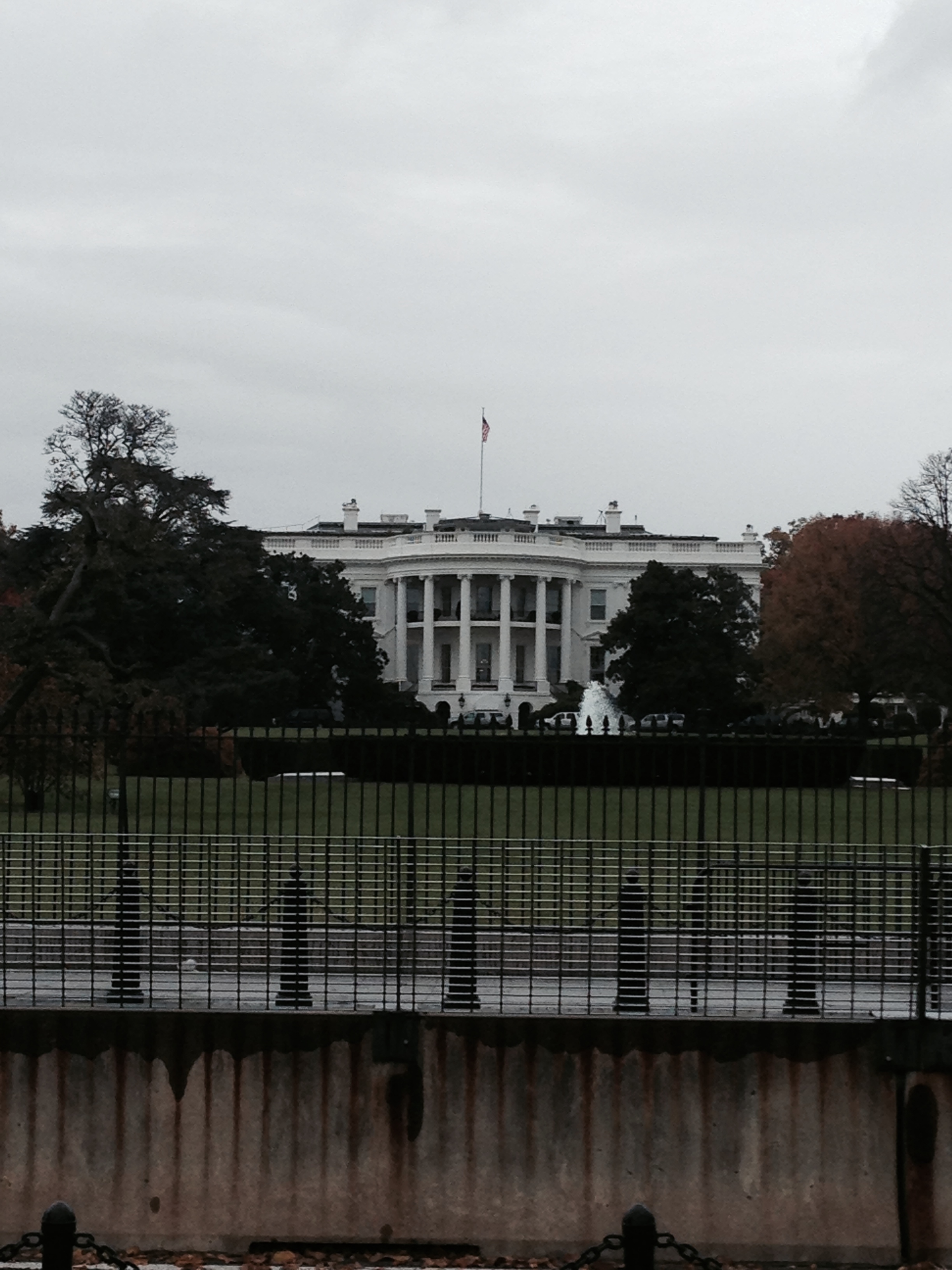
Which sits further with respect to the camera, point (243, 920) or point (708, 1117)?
point (243, 920)

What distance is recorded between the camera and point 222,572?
205ft

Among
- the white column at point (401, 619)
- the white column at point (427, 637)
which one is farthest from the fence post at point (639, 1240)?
the white column at point (401, 619)

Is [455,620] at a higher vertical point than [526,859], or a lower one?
higher

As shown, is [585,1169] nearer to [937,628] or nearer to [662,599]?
[937,628]

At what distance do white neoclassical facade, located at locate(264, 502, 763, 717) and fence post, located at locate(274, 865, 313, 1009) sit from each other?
101 metres

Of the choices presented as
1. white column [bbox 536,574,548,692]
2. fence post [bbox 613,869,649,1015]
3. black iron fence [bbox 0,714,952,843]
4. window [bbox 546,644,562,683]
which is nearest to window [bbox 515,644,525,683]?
window [bbox 546,644,562,683]

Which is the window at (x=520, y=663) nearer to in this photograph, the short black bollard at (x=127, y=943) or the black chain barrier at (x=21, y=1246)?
→ the short black bollard at (x=127, y=943)

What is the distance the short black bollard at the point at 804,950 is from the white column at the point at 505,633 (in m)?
103

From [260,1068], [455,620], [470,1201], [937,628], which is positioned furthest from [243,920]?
[455,620]

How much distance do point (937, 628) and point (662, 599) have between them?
67.8 ft

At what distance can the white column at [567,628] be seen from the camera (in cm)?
11706

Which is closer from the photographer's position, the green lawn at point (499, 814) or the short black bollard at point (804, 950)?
the short black bollard at point (804, 950)

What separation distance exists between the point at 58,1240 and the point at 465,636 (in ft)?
360

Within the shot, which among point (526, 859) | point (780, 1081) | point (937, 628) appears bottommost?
point (780, 1081)
